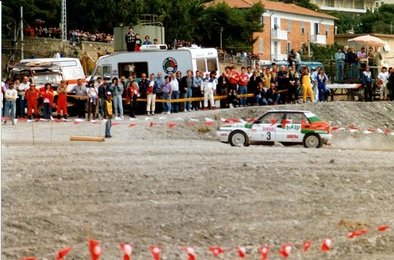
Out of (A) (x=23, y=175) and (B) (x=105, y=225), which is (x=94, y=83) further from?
(B) (x=105, y=225)

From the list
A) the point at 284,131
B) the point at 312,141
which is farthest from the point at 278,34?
the point at 312,141

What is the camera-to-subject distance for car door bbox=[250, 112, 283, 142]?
29.8m

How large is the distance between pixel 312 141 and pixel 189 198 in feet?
38.5

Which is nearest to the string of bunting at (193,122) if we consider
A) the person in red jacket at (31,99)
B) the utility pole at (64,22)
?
the person in red jacket at (31,99)

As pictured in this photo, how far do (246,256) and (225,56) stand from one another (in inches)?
2223

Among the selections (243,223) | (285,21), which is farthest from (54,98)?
(285,21)

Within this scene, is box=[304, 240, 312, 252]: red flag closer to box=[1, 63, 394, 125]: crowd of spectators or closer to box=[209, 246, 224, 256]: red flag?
box=[209, 246, 224, 256]: red flag

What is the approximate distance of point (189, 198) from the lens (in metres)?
18.5

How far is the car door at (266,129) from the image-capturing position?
29.8 meters

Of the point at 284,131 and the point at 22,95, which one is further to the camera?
the point at 22,95

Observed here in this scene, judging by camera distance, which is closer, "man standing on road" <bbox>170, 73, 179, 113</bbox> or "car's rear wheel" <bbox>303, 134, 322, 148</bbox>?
"car's rear wheel" <bbox>303, 134, 322, 148</bbox>

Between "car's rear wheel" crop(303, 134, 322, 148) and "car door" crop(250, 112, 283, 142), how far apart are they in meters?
0.91

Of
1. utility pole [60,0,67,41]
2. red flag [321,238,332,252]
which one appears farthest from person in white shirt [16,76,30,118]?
utility pole [60,0,67,41]

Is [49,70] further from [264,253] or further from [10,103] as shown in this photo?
[264,253]
